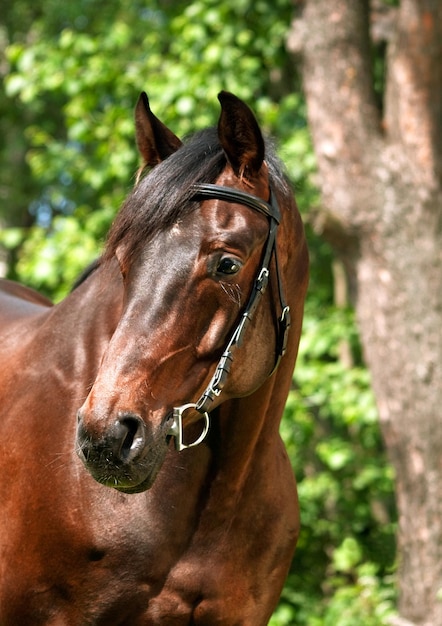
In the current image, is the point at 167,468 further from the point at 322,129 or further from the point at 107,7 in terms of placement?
the point at 107,7

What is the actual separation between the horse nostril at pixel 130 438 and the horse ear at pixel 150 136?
980mm

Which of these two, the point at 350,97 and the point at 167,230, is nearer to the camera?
the point at 167,230

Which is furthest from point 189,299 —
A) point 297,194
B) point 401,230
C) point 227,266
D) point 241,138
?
point 297,194

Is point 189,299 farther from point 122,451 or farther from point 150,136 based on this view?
point 150,136

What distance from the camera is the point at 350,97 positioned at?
6.53 metres

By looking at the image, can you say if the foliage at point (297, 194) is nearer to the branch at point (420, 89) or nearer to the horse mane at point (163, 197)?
the branch at point (420, 89)

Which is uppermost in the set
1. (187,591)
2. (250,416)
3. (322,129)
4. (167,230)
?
(322,129)

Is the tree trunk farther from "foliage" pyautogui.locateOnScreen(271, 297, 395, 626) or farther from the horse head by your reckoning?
the horse head

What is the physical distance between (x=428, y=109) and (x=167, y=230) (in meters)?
4.22

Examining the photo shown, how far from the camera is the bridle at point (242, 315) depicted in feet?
8.26

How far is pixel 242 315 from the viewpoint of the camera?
260 centimetres

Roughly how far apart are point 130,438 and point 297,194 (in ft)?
15.0

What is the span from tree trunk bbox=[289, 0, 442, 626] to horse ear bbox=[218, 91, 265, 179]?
3.55 meters

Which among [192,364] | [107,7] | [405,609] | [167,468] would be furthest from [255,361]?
[107,7]
